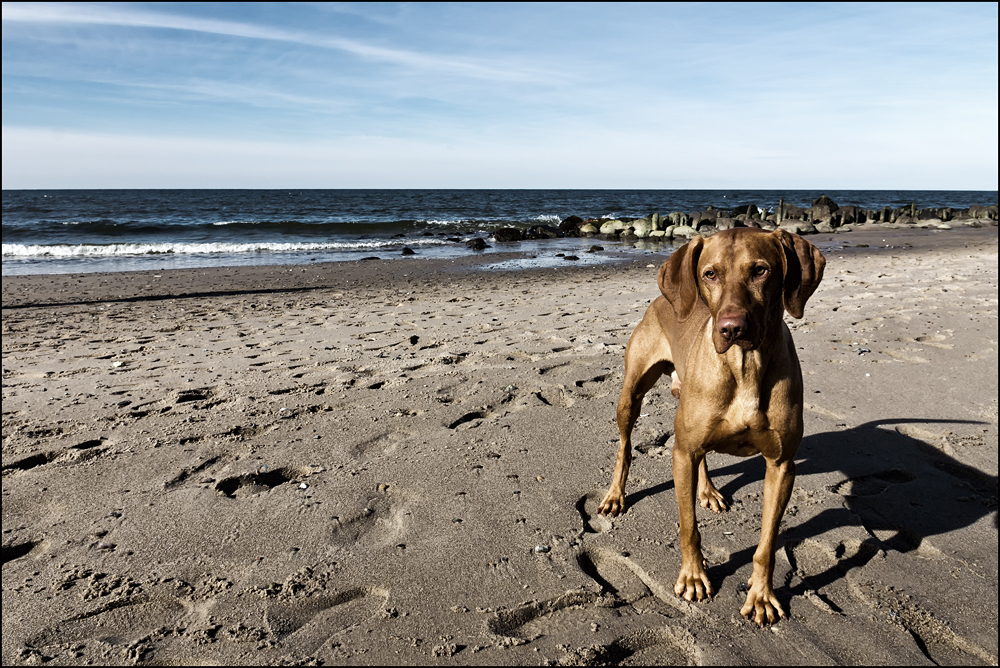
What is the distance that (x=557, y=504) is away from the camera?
3.52 m

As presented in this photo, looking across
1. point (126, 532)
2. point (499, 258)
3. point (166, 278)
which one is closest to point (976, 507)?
point (126, 532)

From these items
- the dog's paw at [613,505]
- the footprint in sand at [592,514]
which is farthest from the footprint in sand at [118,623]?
the dog's paw at [613,505]

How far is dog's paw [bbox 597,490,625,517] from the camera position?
11.4ft

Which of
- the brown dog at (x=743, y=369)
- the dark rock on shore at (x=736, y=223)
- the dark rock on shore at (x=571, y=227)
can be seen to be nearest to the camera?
the brown dog at (x=743, y=369)

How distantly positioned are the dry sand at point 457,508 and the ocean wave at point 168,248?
15.9 m

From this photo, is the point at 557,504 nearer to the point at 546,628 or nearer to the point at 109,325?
the point at 546,628

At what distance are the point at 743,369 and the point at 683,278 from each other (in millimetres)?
455

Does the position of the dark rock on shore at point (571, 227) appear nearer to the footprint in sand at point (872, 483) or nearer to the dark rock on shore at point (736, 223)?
the dark rock on shore at point (736, 223)

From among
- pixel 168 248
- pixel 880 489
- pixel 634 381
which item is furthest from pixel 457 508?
pixel 168 248

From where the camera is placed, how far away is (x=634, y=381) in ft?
11.6

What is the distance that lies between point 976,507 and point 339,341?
5.80 meters

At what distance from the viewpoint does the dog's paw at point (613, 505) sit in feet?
11.4

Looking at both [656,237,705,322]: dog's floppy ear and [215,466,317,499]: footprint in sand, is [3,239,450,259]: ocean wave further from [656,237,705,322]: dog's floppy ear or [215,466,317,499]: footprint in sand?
[656,237,705,322]: dog's floppy ear

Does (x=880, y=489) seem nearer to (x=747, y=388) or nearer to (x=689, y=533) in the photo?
(x=689, y=533)
